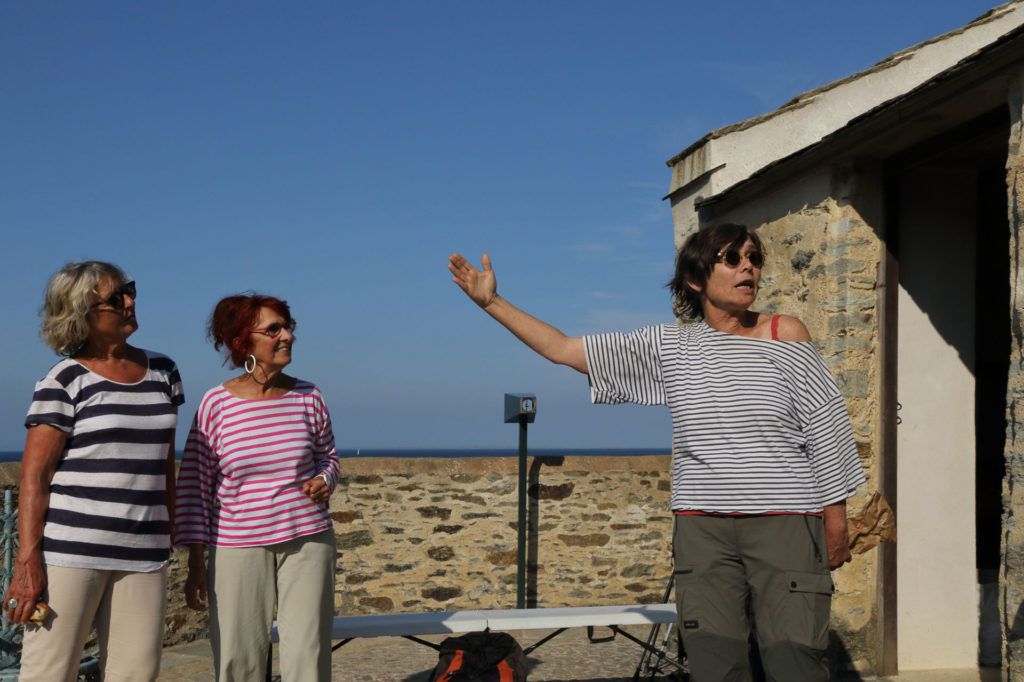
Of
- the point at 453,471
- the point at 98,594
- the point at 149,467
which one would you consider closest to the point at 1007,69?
the point at 149,467

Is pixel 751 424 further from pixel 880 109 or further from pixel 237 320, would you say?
pixel 880 109

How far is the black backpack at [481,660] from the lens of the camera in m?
4.02

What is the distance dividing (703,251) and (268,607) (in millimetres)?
1790

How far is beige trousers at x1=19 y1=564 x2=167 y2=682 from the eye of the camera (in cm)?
252

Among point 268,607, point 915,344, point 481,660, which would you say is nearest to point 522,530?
point 481,660

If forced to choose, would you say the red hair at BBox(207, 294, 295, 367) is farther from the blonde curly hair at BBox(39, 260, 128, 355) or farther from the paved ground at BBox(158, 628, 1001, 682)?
the paved ground at BBox(158, 628, 1001, 682)

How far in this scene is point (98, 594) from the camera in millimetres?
2598

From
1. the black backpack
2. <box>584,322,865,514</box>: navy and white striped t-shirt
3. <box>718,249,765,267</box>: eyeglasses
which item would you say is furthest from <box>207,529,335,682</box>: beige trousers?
<box>718,249,765,267</box>: eyeglasses

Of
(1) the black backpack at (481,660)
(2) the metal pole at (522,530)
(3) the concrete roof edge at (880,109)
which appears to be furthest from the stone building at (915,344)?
(2) the metal pole at (522,530)

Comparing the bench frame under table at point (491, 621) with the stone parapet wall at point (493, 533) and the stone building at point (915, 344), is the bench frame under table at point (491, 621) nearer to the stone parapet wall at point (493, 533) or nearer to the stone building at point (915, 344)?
the stone building at point (915, 344)

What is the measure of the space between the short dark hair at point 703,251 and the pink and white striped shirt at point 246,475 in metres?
1.36

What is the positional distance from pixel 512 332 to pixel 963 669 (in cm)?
399

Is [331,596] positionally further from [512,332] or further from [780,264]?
[780,264]

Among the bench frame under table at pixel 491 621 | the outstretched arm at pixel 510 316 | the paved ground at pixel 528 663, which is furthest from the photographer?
the paved ground at pixel 528 663
